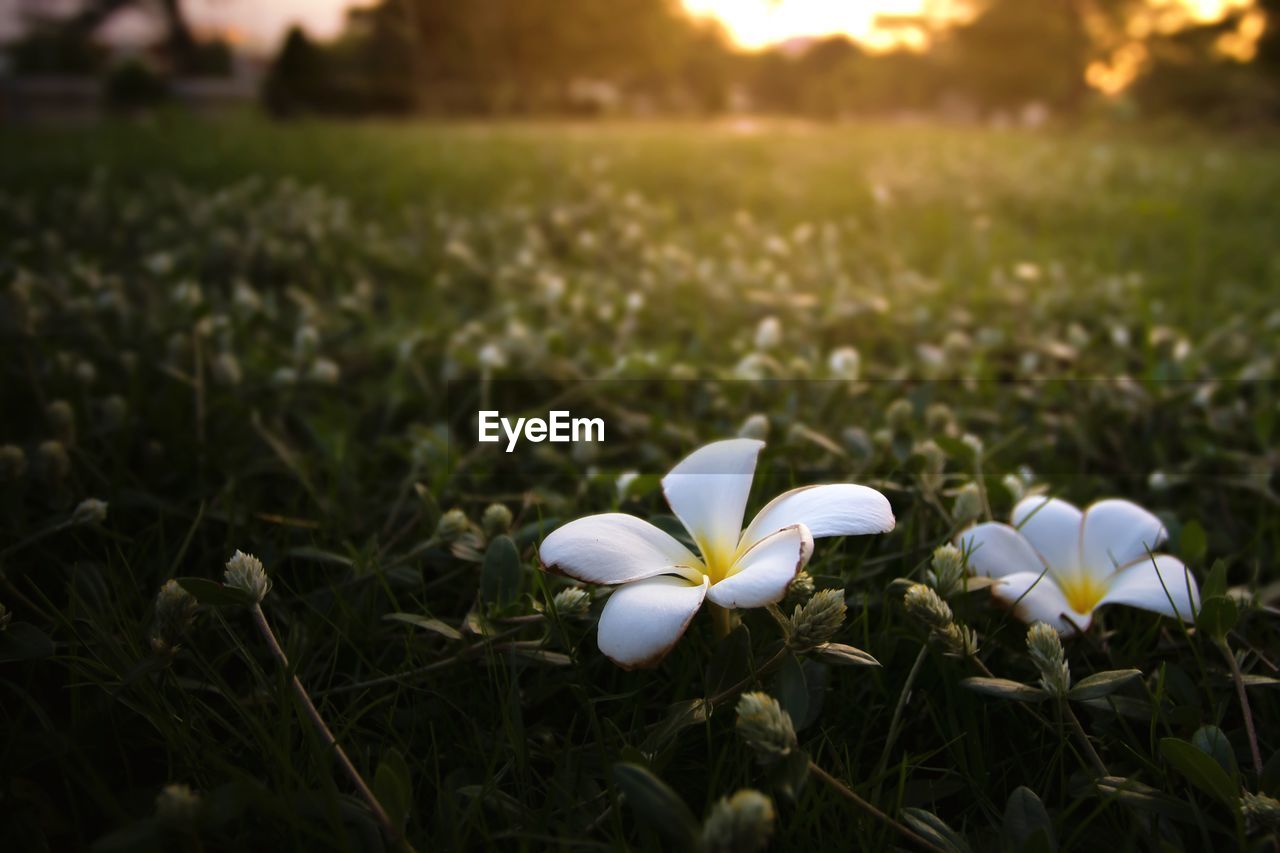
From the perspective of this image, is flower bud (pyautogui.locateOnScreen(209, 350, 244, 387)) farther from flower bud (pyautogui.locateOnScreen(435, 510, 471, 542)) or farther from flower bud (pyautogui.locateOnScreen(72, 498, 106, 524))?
flower bud (pyautogui.locateOnScreen(435, 510, 471, 542))

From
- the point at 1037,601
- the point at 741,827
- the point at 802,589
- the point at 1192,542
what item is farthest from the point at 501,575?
the point at 1192,542

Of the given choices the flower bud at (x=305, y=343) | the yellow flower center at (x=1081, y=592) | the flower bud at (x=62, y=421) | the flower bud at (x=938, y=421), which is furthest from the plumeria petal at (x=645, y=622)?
the flower bud at (x=305, y=343)

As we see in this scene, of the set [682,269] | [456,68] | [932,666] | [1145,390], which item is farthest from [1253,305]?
[456,68]

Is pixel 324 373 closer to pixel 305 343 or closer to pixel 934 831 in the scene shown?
pixel 305 343

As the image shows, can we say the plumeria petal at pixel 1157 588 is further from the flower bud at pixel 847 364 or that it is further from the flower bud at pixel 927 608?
the flower bud at pixel 847 364

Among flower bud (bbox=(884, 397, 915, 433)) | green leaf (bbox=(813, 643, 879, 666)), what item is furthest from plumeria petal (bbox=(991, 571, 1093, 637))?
flower bud (bbox=(884, 397, 915, 433))
